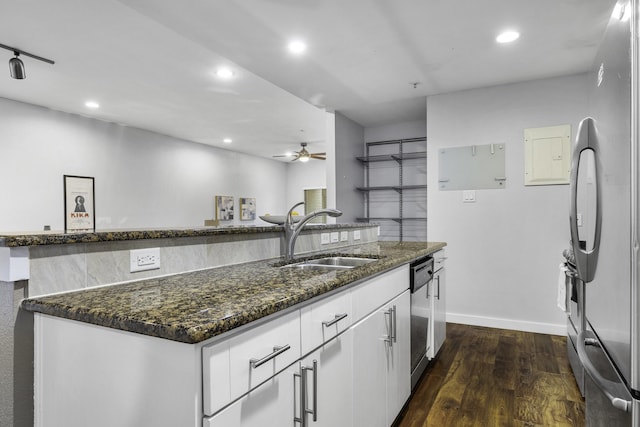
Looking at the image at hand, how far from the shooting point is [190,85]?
3.85 meters

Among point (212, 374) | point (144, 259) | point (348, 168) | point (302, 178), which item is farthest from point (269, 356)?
point (302, 178)

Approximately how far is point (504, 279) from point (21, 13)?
15.0ft

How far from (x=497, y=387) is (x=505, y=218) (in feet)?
6.15

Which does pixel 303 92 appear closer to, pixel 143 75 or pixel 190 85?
pixel 190 85

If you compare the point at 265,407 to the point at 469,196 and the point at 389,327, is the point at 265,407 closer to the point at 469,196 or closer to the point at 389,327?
the point at 389,327

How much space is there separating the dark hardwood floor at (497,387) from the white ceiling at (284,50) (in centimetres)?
244

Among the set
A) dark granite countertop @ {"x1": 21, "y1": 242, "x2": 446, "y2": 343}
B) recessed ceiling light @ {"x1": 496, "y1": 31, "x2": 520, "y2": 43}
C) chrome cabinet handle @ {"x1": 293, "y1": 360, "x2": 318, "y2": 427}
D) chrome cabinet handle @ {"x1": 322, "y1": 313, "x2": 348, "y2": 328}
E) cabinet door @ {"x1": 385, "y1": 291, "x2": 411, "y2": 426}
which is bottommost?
cabinet door @ {"x1": 385, "y1": 291, "x2": 411, "y2": 426}

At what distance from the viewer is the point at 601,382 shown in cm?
104

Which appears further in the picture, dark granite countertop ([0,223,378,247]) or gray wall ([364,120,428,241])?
gray wall ([364,120,428,241])

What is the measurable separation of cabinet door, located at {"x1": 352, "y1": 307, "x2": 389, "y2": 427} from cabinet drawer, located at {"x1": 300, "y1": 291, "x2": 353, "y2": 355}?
120 millimetres

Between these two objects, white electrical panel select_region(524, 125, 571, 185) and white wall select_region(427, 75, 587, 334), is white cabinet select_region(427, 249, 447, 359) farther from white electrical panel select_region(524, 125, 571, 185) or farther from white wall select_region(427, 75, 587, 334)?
white electrical panel select_region(524, 125, 571, 185)

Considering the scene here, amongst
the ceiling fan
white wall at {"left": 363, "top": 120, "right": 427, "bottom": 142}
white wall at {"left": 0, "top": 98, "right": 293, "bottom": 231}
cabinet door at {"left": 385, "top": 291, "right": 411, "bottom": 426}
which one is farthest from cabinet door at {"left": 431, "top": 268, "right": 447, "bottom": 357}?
white wall at {"left": 0, "top": 98, "right": 293, "bottom": 231}

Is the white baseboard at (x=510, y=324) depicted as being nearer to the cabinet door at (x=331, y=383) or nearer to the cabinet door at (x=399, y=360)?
the cabinet door at (x=399, y=360)

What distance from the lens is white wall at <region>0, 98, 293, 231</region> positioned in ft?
14.5
